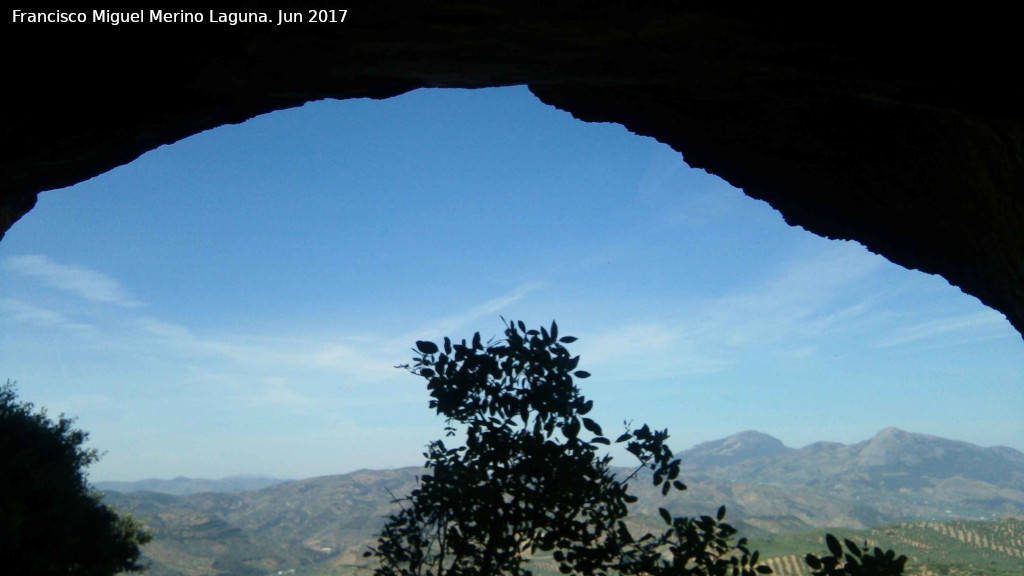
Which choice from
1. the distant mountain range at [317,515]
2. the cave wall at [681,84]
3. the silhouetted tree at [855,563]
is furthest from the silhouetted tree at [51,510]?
the distant mountain range at [317,515]

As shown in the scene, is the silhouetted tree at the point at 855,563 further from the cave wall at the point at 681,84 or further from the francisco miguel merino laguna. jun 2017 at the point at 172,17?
the francisco miguel merino laguna. jun 2017 at the point at 172,17

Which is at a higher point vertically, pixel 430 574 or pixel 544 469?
pixel 544 469

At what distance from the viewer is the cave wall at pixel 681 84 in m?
4.01

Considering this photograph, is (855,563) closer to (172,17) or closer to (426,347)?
(426,347)

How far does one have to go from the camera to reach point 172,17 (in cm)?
396

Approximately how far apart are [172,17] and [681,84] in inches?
189

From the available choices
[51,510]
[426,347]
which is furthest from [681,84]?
[51,510]

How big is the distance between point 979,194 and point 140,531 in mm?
26660

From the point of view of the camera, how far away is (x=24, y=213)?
6289 mm

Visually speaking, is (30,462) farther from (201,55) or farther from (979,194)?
(979,194)

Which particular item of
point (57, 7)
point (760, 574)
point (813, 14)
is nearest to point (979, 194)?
point (813, 14)

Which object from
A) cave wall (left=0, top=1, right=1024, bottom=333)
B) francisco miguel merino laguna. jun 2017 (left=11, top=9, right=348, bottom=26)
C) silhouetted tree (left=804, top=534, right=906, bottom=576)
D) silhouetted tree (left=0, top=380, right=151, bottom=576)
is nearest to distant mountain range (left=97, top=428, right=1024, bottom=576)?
silhouetted tree (left=0, top=380, right=151, bottom=576)

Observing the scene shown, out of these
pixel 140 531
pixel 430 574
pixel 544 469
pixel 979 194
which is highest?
pixel 979 194

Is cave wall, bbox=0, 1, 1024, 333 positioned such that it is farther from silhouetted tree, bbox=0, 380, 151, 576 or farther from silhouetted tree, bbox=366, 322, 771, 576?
Answer: silhouetted tree, bbox=0, 380, 151, 576
